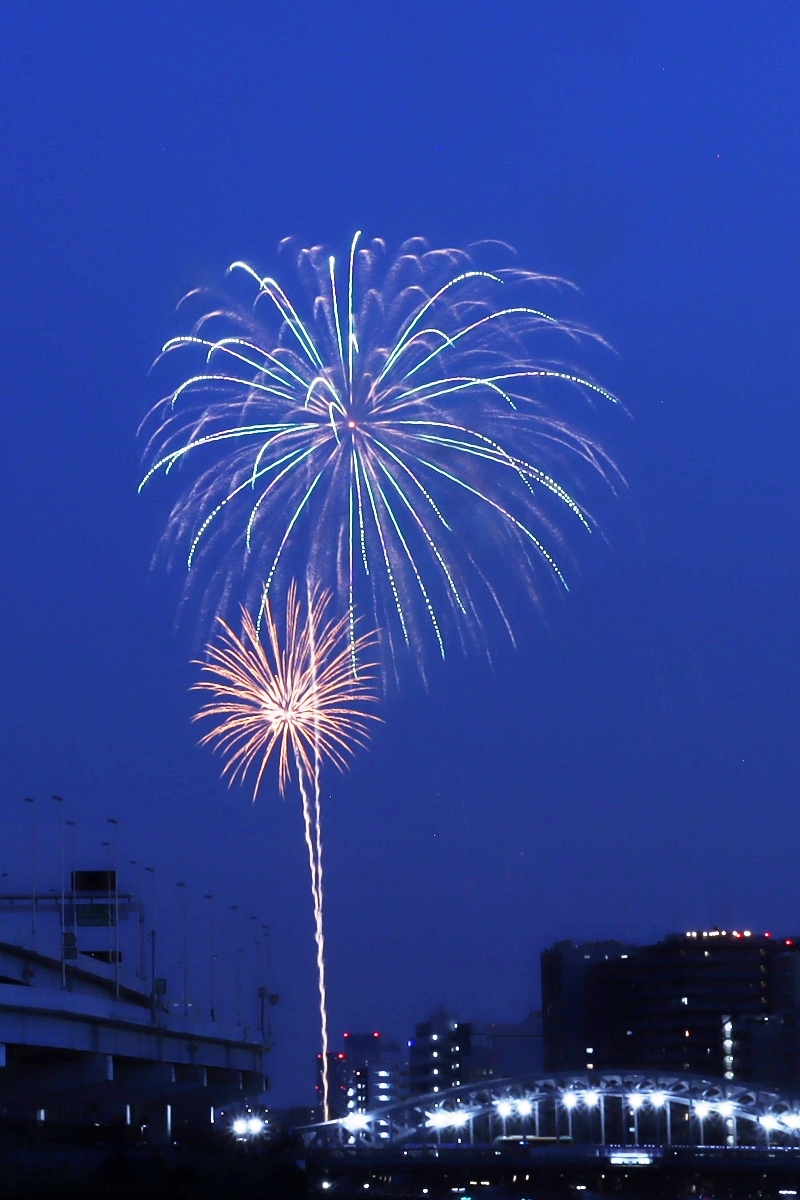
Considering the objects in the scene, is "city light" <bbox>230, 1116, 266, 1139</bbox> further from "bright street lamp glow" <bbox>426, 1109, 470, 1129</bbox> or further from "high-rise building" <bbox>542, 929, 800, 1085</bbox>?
"high-rise building" <bbox>542, 929, 800, 1085</bbox>

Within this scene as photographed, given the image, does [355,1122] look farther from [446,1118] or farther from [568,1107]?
[568,1107]

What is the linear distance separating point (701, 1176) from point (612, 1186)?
670 centimetres

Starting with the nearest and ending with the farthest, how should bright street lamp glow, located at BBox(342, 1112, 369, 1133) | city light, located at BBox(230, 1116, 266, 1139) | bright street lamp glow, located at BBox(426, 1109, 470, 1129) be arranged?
city light, located at BBox(230, 1116, 266, 1139) < bright street lamp glow, located at BBox(342, 1112, 369, 1133) < bright street lamp glow, located at BBox(426, 1109, 470, 1129)

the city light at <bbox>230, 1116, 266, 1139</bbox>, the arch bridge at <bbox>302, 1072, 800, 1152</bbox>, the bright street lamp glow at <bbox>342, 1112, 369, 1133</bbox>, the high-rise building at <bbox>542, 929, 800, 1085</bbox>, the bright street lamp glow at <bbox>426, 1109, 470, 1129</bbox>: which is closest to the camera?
the city light at <bbox>230, 1116, 266, 1139</bbox>

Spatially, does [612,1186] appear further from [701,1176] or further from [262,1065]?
[262,1065]

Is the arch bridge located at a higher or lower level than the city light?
lower

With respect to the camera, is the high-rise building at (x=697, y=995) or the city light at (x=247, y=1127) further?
the high-rise building at (x=697, y=995)

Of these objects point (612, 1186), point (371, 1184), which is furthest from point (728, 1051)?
point (371, 1184)

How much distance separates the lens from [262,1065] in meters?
93.2

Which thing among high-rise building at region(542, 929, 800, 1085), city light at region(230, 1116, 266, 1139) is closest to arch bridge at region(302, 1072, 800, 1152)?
city light at region(230, 1116, 266, 1139)

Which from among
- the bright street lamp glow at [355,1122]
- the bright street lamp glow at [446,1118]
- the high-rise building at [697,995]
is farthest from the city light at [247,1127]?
the high-rise building at [697,995]

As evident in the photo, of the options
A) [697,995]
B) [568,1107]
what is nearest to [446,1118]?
[568,1107]

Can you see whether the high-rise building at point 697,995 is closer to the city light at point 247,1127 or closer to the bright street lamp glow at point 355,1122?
the bright street lamp glow at point 355,1122

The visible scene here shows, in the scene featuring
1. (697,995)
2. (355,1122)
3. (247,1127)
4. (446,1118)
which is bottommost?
(446,1118)
